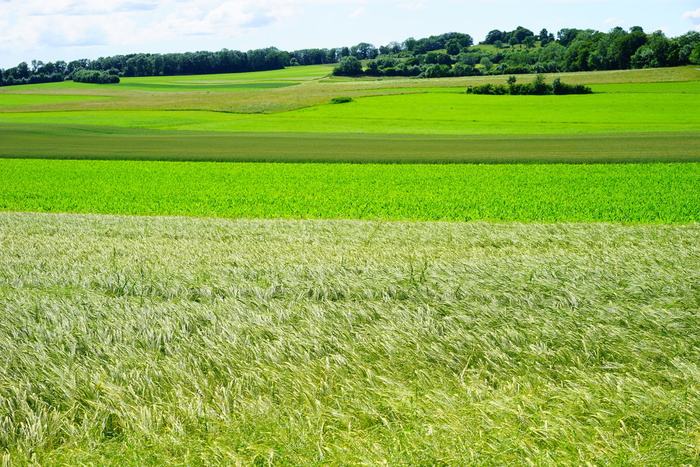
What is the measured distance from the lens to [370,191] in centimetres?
2241

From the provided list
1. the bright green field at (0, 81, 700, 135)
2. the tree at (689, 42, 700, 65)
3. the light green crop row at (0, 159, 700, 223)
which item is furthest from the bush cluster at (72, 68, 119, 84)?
the tree at (689, 42, 700, 65)

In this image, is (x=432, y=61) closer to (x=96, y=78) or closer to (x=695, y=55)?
(x=695, y=55)

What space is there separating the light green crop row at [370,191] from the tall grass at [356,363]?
31.0ft

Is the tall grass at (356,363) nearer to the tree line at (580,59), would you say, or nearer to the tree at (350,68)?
the tree line at (580,59)

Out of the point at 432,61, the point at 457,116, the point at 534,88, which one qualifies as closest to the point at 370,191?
the point at 457,116

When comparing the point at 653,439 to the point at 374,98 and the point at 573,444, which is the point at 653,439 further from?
the point at 374,98

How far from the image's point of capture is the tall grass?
3660mm

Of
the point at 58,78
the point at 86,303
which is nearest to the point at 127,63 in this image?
the point at 58,78

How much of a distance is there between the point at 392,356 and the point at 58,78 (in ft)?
544

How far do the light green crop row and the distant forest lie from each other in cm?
8523

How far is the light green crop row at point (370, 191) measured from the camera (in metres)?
17.8

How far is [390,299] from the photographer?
654 cm

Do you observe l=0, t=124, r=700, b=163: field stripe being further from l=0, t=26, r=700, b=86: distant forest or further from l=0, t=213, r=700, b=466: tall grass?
l=0, t=26, r=700, b=86: distant forest

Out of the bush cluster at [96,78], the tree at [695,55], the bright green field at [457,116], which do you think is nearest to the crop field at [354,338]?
the bright green field at [457,116]
